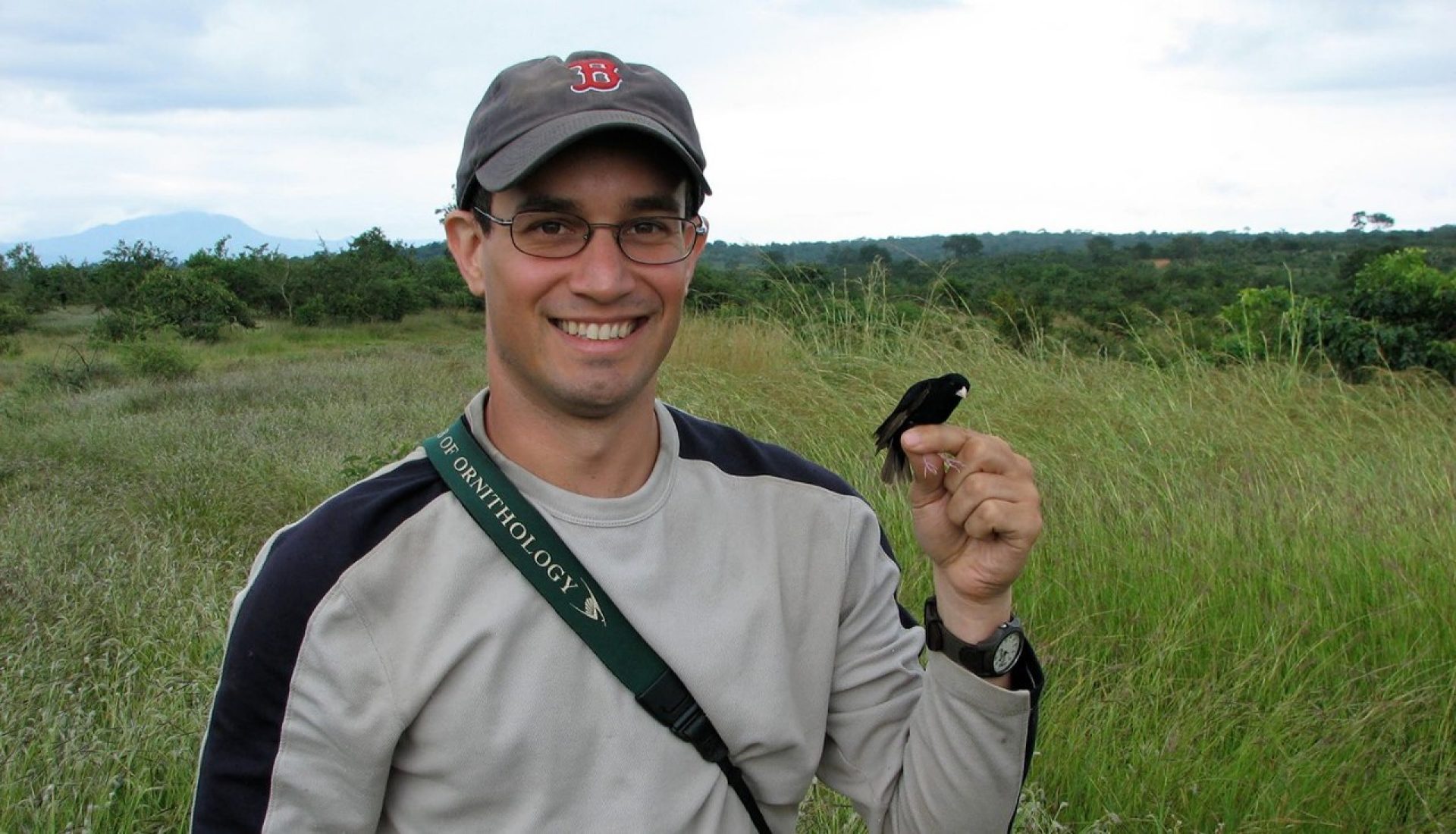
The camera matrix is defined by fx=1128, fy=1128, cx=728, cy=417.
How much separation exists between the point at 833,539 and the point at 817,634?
5.5 inches

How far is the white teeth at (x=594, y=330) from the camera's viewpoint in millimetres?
1522

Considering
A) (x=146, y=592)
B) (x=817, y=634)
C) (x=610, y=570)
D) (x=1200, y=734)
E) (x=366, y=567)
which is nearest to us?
(x=366, y=567)

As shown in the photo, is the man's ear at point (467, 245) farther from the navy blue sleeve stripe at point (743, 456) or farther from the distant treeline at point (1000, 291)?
the distant treeline at point (1000, 291)

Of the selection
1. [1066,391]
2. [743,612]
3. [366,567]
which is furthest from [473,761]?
[1066,391]

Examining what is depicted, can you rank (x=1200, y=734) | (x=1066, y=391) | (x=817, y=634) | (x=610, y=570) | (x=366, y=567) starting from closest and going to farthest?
(x=366, y=567) → (x=610, y=570) → (x=817, y=634) → (x=1200, y=734) → (x=1066, y=391)

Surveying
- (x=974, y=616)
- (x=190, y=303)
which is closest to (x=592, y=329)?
(x=974, y=616)

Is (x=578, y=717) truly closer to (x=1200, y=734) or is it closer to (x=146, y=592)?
(x=1200, y=734)

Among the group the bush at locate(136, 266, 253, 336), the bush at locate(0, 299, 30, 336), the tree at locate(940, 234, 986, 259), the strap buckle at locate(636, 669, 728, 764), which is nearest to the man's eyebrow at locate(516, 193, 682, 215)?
the strap buckle at locate(636, 669, 728, 764)

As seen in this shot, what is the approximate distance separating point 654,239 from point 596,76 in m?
0.23

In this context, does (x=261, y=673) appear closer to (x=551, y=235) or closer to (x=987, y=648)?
(x=551, y=235)

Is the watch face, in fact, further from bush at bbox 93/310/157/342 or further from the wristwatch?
bush at bbox 93/310/157/342

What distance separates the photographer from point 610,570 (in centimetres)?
146

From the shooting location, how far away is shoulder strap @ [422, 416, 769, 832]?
1.40 metres

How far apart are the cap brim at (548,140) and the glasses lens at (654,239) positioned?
113 mm
